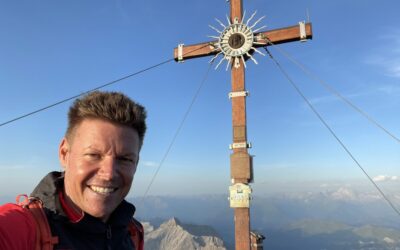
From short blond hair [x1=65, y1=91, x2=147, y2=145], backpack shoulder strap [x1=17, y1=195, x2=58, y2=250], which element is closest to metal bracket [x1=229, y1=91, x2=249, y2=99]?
short blond hair [x1=65, y1=91, x2=147, y2=145]

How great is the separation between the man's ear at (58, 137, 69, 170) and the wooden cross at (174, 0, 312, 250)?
20.5 feet

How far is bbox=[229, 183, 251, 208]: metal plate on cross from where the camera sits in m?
8.03

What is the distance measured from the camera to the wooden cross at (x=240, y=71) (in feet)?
26.5

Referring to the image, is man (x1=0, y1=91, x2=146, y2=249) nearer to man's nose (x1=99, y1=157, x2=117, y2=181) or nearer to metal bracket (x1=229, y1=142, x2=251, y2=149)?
man's nose (x1=99, y1=157, x2=117, y2=181)

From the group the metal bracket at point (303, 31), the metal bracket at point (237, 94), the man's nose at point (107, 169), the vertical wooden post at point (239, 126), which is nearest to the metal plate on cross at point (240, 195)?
the vertical wooden post at point (239, 126)

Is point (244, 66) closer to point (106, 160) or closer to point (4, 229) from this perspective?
point (106, 160)

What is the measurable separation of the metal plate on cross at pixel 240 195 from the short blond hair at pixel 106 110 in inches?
241

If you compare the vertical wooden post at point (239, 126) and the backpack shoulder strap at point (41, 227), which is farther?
the vertical wooden post at point (239, 126)

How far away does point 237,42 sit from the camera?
875 cm

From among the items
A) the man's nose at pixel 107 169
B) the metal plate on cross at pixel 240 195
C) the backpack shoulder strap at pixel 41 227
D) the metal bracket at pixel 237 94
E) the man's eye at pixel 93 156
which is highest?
the metal bracket at pixel 237 94

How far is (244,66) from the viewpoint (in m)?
8.70

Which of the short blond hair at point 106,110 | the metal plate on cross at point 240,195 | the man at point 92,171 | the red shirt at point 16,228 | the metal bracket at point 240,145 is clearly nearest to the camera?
the red shirt at point 16,228

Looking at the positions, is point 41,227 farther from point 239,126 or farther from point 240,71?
point 240,71

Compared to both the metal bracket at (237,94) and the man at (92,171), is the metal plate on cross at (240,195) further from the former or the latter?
the man at (92,171)
